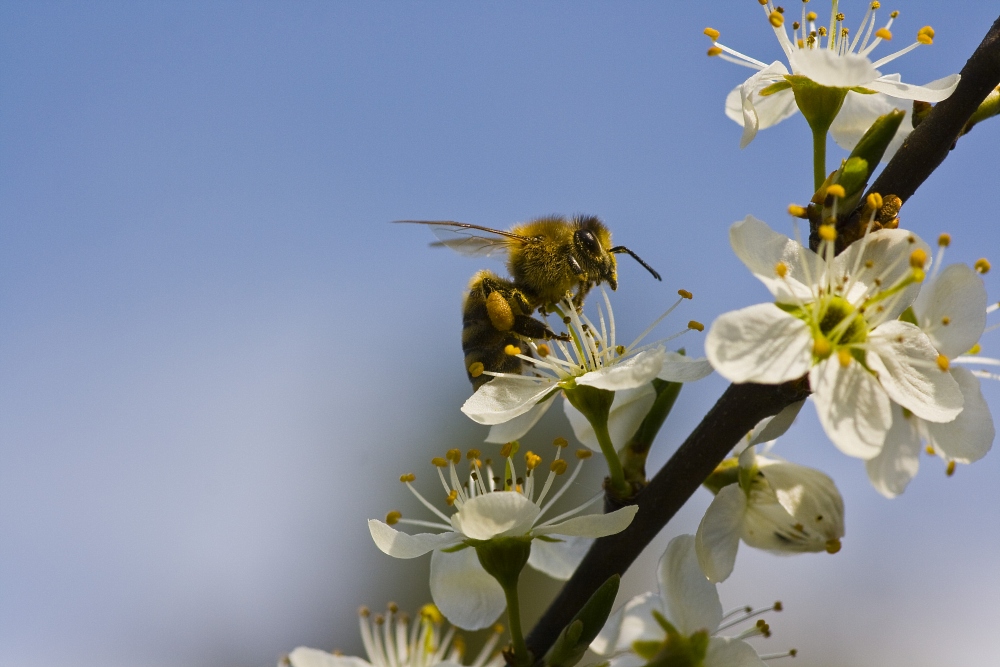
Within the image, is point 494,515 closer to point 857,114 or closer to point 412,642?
point 412,642

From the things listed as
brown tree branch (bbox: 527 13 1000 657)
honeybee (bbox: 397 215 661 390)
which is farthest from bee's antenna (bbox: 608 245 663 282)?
brown tree branch (bbox: 527 13 1000 657)

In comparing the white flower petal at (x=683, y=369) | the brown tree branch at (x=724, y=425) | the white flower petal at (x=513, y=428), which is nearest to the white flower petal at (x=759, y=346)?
the brown tree branch at (x=724, y=425)

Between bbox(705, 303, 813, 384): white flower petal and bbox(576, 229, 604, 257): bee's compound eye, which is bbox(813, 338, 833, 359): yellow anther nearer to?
bbox(705, 303, 813, 384): white flower petal

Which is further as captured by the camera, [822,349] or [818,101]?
[818,101]

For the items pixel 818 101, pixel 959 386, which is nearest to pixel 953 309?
pixel 959 386

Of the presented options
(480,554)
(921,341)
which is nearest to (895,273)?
(921,341)

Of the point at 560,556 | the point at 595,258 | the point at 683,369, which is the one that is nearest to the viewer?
the point at 683,369

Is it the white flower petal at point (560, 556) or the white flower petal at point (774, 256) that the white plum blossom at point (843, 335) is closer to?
the white flower petal at point (774, 256)
